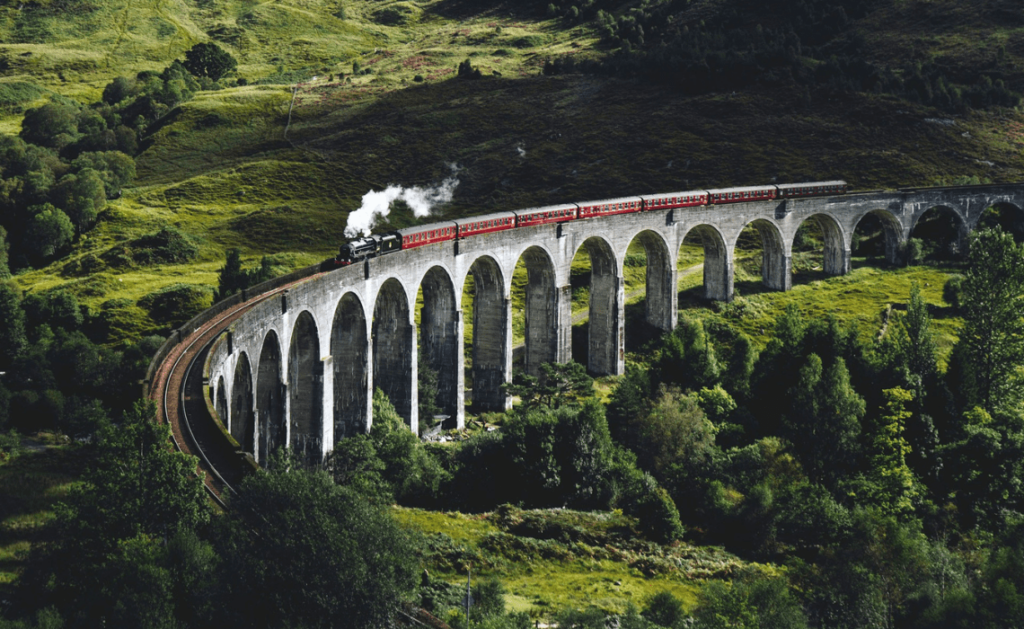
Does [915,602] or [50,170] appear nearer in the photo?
[915,602]

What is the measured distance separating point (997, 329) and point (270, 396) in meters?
51.1

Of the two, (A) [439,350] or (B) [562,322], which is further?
(B) [562,322]

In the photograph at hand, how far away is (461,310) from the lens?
2881 inches

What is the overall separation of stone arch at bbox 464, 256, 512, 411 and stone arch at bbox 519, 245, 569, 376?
5135 mm

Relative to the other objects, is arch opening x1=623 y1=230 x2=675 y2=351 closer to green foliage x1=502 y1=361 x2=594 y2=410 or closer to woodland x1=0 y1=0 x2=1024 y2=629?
→ woodland x1=0 y1=0 x2=1024 y2=629

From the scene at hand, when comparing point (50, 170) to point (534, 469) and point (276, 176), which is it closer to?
point (276, 176)

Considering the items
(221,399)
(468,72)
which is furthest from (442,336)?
(468,72)

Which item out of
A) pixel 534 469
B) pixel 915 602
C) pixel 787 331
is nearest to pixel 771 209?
pixel 787 331

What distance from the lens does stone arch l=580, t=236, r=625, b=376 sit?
8638cm

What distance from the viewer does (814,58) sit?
161625 millimetres

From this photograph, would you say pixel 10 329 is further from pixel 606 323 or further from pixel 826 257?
pixel 826 257

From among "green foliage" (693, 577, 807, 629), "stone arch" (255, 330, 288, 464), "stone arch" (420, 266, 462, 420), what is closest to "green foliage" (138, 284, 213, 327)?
"stone arch" (420, 266, 462, 420)

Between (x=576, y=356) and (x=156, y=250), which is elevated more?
(x=156, y=250)

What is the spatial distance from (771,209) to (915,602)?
57036 millimetres
